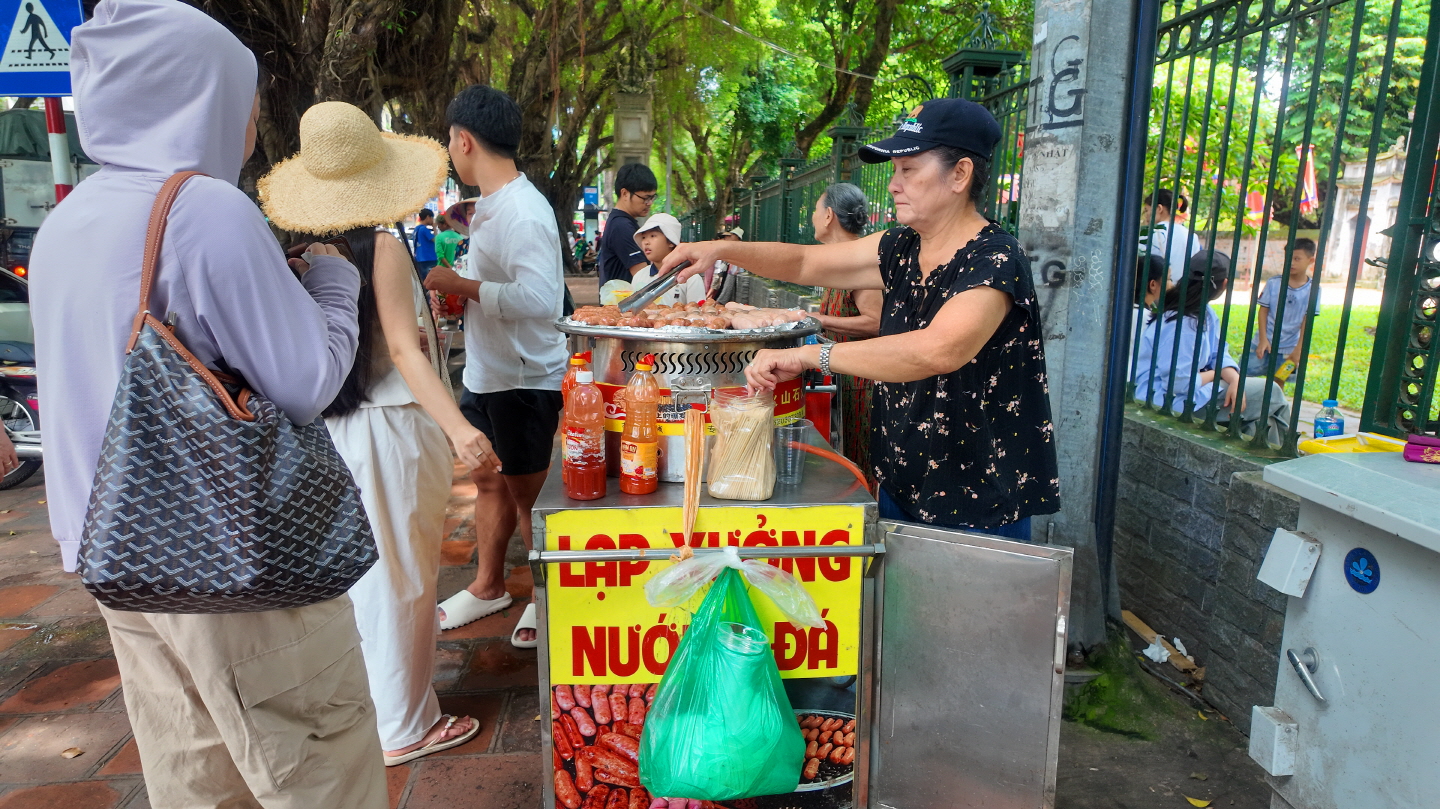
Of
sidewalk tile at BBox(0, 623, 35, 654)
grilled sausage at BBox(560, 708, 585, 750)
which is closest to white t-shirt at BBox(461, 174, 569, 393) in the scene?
grilled sausage at BBox(560, 708, 585, 750)

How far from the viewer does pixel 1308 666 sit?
6.05 ft

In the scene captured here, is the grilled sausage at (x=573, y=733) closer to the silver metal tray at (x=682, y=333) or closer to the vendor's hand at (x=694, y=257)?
the silver metal tray at (x=682, y=333)

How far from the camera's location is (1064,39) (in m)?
2.98

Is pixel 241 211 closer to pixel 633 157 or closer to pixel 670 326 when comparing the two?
pixel 670 326

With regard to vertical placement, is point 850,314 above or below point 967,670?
above

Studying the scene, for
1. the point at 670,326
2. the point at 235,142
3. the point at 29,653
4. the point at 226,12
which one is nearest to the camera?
the point at 235,142

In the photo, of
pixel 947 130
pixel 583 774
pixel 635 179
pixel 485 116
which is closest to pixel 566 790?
pixel 583 774

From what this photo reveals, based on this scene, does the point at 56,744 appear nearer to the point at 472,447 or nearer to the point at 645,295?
the point at 472,447

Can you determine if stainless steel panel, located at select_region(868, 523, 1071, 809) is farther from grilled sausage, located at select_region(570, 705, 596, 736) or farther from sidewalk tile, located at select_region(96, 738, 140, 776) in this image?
sidewalk tile, located at select_region(96, 738, 140, 776)

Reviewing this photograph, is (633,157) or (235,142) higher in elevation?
(633,157)

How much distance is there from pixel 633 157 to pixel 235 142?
1532 centimetres

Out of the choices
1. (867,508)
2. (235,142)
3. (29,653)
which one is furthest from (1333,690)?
(29,653)

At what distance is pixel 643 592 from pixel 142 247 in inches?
46.9

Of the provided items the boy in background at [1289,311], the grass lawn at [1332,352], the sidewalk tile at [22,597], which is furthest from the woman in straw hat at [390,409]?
the grass lawn at [1332,352]
